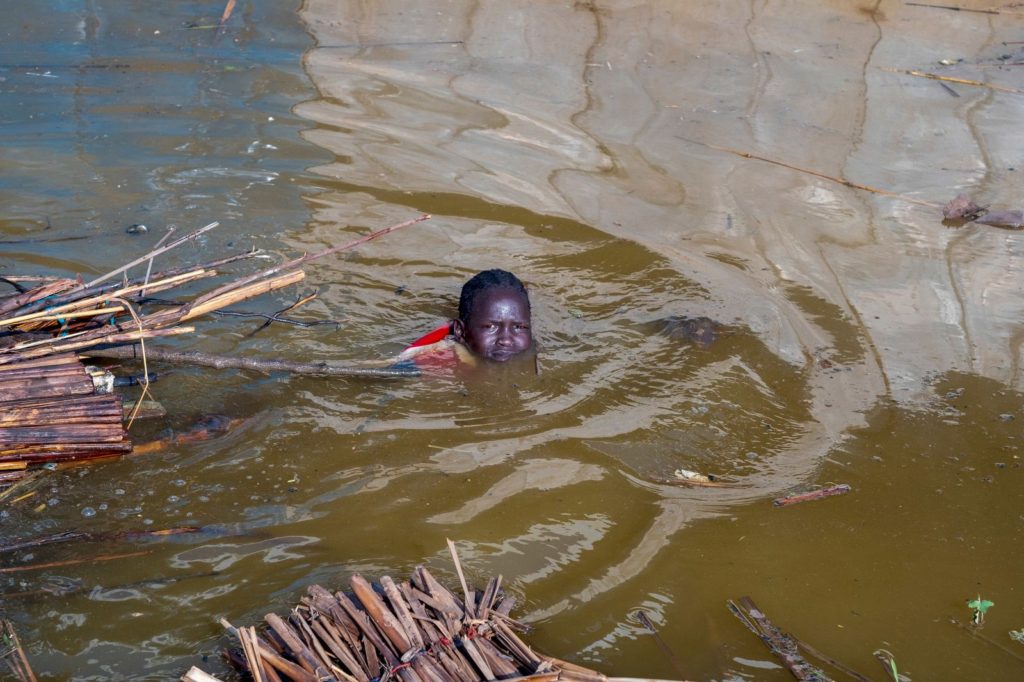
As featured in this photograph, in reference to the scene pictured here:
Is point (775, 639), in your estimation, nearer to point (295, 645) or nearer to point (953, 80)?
point (295, 645)

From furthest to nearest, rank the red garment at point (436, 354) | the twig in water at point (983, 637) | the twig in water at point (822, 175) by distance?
1. the twig in water at point (822, 175)
2. the red garment at point (436, 354)
3. the twig in water at point (983, 637)

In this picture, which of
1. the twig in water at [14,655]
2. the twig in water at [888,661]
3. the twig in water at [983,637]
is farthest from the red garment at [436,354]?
the twig in water at [983,637]

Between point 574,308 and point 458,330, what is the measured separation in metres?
0.89

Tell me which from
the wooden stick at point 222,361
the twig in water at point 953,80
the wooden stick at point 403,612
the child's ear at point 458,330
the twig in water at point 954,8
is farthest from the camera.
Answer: the twig in water at point 954,8

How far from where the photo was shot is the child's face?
18.4ft

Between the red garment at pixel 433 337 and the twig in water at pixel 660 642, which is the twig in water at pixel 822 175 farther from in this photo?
the twig in water at pixel 660 642

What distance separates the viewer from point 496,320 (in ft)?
18.4

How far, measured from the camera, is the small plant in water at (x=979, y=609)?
3.66 m

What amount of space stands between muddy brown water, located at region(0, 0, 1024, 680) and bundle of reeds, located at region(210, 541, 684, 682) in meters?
0.34

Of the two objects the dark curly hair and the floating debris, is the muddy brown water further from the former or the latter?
the dark curly hair

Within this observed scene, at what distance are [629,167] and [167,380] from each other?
4.26 meters

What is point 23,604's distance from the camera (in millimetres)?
3443

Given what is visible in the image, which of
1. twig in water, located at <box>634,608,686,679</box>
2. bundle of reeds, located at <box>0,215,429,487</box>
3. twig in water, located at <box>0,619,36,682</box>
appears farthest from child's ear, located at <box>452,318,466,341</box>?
twig in water, located at <box>0,619,36,682</box>

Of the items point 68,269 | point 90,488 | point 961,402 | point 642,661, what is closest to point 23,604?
point 90,488
